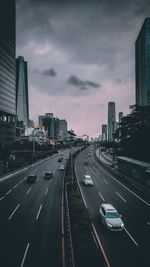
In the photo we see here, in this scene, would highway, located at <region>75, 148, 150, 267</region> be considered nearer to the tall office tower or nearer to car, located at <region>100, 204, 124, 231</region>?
car, located at <region>100, 204, 124, 231</region>

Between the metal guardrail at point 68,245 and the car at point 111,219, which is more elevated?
the car at point 111,219

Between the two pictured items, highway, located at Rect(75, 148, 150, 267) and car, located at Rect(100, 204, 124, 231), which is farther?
car, located at Rect(100, 204, 124, 231)

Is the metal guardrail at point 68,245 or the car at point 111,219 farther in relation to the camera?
the car at point 111,219

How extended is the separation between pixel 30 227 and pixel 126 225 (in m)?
9.34

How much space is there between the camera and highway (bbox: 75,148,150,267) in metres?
18.8

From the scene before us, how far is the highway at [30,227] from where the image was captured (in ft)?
60.7

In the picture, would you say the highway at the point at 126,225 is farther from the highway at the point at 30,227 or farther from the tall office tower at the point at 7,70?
the tall office tower at the point at 7,70

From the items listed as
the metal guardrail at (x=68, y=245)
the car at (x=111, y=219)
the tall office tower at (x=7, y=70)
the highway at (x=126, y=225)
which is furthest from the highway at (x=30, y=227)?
the tall office tower at (x=7, y=70)

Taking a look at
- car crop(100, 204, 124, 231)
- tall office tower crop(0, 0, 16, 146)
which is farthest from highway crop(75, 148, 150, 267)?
tall office tower crop(0, 0, 16, 146)

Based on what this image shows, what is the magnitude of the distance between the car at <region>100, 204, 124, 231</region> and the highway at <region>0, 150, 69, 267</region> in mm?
4463

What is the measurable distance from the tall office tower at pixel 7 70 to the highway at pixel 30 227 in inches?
4379

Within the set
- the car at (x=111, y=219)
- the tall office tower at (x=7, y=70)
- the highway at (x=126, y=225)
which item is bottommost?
the highway at (x=126, y=225)

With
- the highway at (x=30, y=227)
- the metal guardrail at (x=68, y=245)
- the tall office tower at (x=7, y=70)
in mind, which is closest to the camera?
the metal guardrail at (x=68, y=245)

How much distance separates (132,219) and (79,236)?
8.86m
